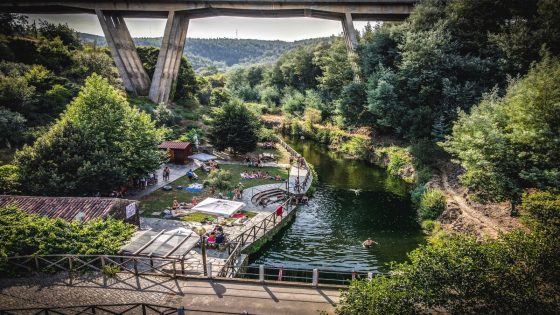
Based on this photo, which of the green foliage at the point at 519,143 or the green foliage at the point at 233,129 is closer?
the green foliage at the point at 519,143

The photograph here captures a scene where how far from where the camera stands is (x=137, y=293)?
44.9 ft

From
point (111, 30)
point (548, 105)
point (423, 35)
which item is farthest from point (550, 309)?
point (111, 30)

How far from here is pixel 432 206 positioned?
86.2 feet

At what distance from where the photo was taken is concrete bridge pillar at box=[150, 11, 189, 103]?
2226 inches

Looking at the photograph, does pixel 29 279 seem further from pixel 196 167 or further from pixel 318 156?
pixel 318 156

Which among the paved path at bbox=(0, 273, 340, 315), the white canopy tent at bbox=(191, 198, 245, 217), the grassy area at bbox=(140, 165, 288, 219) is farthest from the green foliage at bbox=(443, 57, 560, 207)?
the grassy area at bbox=(140, 165, 288, 219)

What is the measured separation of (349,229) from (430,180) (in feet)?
37.8

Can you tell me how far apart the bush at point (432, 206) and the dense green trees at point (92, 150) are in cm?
2184

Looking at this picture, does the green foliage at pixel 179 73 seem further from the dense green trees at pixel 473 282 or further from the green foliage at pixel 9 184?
the dense green trees at pixel 473 282

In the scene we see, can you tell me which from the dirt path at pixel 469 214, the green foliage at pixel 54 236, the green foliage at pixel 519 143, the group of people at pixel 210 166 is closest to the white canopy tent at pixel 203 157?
the group of people at pixel 210 166

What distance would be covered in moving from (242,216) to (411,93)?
25.1 metres

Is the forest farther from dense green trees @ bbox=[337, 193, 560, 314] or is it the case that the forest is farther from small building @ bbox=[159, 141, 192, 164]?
small building @ bbox=[159, 141, 192, 164]

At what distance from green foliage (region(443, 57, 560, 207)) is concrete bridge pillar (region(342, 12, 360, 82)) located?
27008 mm

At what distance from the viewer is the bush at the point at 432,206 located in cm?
2603
